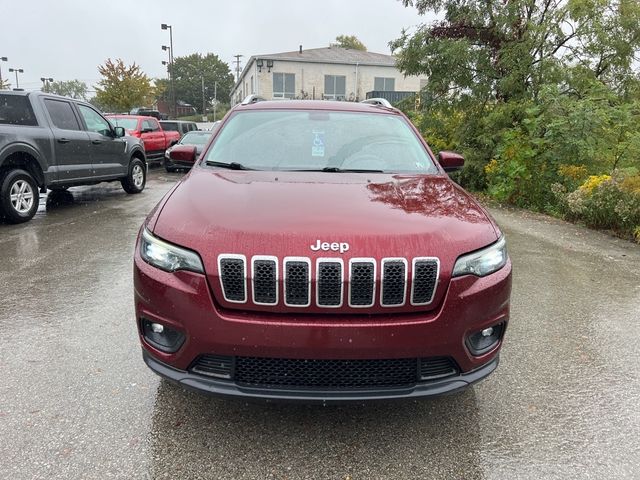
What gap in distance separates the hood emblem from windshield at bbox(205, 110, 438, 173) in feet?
4.00

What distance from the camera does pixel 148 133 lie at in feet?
53.3

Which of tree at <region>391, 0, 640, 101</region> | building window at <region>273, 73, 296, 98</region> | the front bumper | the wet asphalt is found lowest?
the wet asphalt

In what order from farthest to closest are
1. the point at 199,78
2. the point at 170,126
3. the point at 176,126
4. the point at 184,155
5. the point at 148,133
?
the point at 199,78, the point at 176,126, the point at 170,126, the point at 148,133, the point at 184,155

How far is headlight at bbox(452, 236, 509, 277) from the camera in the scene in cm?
231

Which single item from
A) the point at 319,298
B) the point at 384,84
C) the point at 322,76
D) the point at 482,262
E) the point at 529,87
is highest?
the point at 322,76

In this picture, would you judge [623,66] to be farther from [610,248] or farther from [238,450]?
[238,450]

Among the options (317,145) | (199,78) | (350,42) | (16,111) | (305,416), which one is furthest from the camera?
(199,78)

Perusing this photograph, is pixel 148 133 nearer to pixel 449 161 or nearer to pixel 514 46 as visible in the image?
pixel 514 46

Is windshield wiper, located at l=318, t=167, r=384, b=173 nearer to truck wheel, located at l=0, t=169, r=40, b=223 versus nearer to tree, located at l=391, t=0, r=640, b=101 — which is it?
truck wheel, located at l=0, t=169, r=40, b=223

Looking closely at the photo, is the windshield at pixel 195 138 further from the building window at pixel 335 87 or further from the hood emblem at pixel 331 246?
the building window at pixel 335 87

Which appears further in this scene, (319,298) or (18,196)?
(18,196)

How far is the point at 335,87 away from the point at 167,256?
133 feet

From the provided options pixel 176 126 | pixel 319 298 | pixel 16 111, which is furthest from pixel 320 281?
pixel 176 126

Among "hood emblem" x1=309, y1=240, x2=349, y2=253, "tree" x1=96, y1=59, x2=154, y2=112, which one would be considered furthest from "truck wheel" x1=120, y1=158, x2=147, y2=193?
"tree" x1=96, y1=59, x2=154, y2=112
